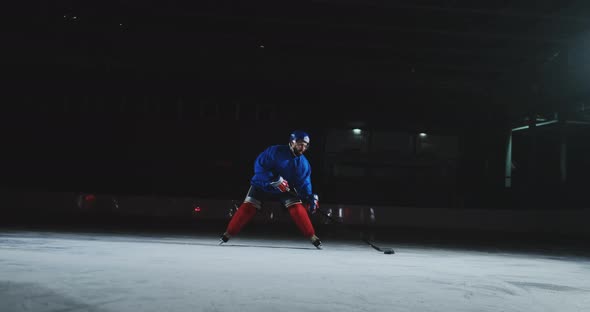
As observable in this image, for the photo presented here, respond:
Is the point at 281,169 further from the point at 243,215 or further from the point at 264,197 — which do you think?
the point at 243,215

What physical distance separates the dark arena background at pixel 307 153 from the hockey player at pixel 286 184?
1.74ft

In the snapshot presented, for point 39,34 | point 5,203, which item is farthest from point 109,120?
point 39,34

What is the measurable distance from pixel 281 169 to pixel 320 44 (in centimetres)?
719

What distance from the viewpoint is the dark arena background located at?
5477mm

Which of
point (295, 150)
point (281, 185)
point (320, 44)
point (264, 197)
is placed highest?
point (320, 44)

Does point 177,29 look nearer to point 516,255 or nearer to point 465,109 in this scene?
point 516,255

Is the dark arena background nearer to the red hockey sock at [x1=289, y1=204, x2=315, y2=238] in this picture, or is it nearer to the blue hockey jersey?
the red hockey sock at [x1=289, y1=204, x2=315, y2=238]

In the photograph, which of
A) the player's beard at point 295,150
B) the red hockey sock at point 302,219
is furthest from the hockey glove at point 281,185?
the player's beard at point 295,150

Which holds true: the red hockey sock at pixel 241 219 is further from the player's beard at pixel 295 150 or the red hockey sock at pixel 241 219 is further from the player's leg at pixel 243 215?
the player's beard at pixel 295 150

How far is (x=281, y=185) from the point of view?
30.6 ft

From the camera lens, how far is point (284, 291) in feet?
15.8

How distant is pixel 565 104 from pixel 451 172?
11.5 metres

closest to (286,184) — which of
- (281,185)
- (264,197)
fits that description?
(281,185)

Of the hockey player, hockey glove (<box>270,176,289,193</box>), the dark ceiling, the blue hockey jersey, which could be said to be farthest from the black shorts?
the dark ceiling
